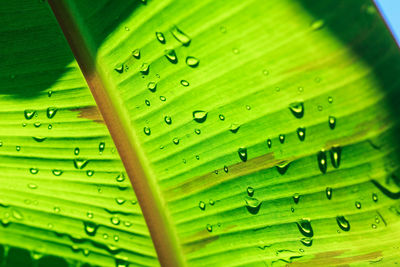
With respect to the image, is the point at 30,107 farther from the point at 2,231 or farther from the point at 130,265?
the point at 130,265

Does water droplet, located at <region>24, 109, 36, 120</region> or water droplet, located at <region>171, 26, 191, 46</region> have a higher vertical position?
water droplet, located at <region>24, 109, 36, 120</region>

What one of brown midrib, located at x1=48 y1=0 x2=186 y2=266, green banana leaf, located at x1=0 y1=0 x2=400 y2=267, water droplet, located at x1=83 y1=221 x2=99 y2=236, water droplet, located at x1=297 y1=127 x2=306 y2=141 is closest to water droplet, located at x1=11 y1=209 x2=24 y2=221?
green banana leaf, located at x1=0 y1=0 x2=400 y2=267

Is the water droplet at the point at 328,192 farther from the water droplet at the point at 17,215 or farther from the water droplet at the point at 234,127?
the water droplet at the point at 17,215

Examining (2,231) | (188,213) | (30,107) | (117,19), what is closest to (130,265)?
(188,213)

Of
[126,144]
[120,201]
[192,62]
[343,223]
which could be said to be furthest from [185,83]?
[343,223]

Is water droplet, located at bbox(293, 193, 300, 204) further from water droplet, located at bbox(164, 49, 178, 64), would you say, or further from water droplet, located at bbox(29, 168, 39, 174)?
water droplet, located at bbox(29, 168, 39, 174)

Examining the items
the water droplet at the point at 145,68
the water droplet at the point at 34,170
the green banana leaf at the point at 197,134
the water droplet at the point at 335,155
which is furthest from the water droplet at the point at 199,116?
the water droplet at the point at 34,170
